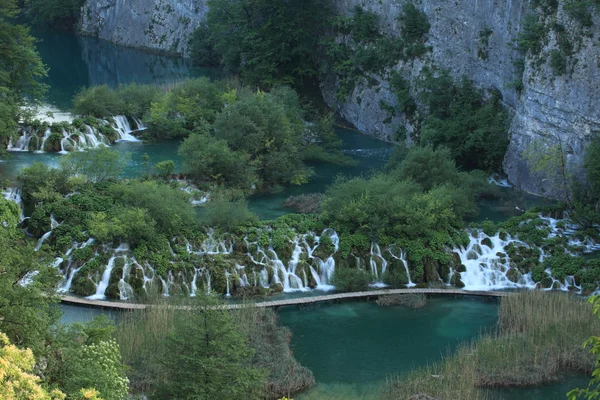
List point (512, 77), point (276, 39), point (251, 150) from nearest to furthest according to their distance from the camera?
point (251, 150)
point (512, 77)
point (276, 39)

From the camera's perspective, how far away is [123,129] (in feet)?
141

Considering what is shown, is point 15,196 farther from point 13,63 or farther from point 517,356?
point 517,356

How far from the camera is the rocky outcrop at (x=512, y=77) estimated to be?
34.0m

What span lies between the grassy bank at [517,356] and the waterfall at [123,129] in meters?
23.2

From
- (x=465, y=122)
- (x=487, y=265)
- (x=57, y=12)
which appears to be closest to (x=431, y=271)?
(x=487, y=265)

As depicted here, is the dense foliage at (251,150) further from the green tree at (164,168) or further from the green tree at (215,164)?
the green tree at (164,168)

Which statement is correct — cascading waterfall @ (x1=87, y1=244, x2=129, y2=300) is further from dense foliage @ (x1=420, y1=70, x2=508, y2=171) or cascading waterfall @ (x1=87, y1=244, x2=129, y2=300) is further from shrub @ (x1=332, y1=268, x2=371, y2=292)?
dense foliage @ (x1=420, y1=70, x2=508, y2=171)

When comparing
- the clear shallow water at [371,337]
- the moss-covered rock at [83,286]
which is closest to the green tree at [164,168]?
the moss-covered rock at [83,286]

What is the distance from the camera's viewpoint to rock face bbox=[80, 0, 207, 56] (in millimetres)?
71125

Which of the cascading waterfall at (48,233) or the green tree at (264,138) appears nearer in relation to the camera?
the cascading waterfall at (48,233)

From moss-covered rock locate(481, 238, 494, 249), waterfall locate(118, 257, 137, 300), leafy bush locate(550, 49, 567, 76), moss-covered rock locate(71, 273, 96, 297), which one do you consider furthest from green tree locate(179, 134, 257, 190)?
leafy bush locate(550, 49, 567, 76)

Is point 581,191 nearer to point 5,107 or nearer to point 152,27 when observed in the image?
point 5,107

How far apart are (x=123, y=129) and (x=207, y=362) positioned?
27.6 m

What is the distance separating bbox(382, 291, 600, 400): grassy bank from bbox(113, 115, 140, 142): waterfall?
23.2 m
